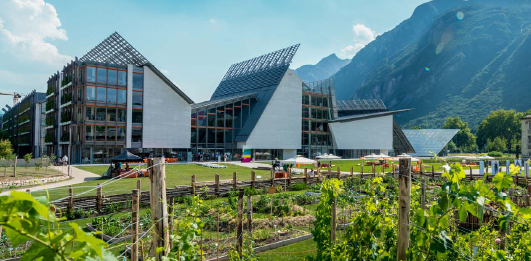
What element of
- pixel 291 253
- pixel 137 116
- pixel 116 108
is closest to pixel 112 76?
pixel 116 108

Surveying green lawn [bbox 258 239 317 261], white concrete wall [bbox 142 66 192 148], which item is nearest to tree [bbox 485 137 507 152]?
white concrete wall [bbox 142 66 192 148]

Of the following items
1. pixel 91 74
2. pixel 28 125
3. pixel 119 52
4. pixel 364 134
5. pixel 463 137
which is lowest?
pixel 364 134

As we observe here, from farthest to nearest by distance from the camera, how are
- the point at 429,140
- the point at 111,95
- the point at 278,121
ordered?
the point at 429,140 < the point at 278,121 < the point at 111,95

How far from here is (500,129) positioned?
102250 millimetres

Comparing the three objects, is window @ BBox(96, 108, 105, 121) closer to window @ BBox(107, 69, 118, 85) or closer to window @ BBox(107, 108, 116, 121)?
window @ BBox(107, 108, 116, 121)

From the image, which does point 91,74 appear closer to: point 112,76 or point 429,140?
point 112,76

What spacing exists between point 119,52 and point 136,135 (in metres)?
12.1

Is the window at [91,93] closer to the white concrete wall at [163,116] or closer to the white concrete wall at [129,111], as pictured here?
the white concrete wall at [129,111]

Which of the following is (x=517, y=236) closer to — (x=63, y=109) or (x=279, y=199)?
(x=279, y=199)

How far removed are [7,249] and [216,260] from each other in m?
5.59

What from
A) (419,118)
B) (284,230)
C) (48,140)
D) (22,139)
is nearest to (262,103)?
(48,140)

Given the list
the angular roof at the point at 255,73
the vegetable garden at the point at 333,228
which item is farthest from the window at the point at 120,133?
the vegetable garden at the point at 333,228

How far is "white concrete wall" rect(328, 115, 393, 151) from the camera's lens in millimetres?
65125

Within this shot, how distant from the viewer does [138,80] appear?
158 ft
